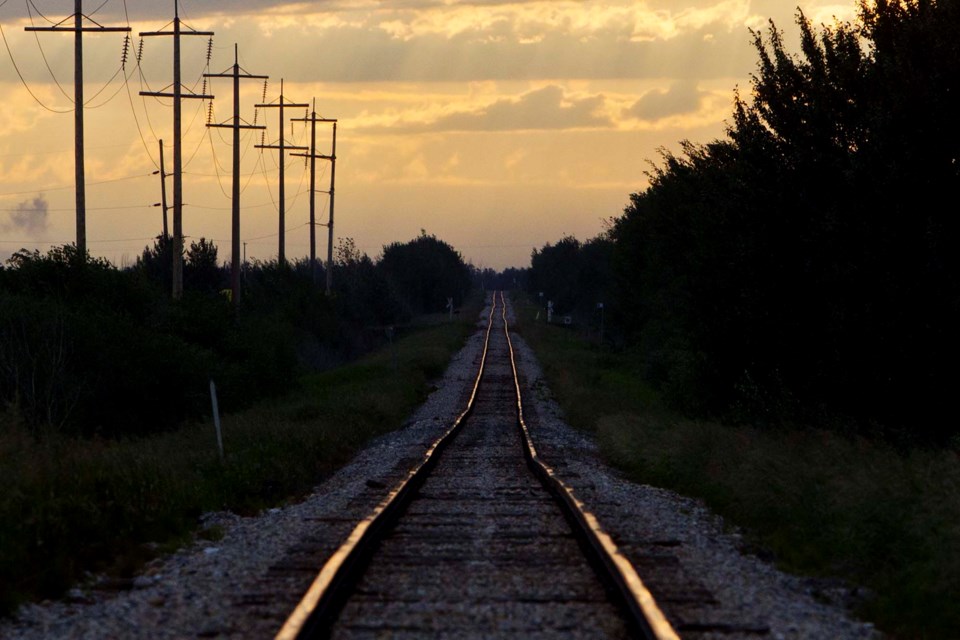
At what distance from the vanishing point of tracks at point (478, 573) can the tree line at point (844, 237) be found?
5386 millimetres

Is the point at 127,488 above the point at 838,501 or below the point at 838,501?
below

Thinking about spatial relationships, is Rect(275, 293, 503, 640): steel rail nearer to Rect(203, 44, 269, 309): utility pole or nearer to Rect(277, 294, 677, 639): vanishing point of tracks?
Rect(277, 294, 677, 639): vanishing point of tracks

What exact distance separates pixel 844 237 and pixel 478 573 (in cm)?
1059

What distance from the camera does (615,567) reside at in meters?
9.23

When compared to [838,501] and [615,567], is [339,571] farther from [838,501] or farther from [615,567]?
[838,501]

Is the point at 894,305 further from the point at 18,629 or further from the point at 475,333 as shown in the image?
the point at 475,333

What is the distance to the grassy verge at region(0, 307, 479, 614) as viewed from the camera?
9.85 meters

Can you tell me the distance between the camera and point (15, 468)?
11.7m

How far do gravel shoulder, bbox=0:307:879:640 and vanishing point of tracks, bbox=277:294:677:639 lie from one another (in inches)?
13.8

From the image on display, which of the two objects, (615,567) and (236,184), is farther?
(236,184)

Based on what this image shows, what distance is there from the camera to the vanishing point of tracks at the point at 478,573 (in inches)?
308

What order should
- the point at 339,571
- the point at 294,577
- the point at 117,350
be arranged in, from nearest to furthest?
the point at 339,571 < the point at 294,577 < the point at 117,350

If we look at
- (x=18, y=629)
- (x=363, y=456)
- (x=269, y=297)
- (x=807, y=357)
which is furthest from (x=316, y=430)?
(x=269, y=297)

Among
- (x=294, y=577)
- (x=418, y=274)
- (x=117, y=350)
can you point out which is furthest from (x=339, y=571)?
(x=418, y=274)
